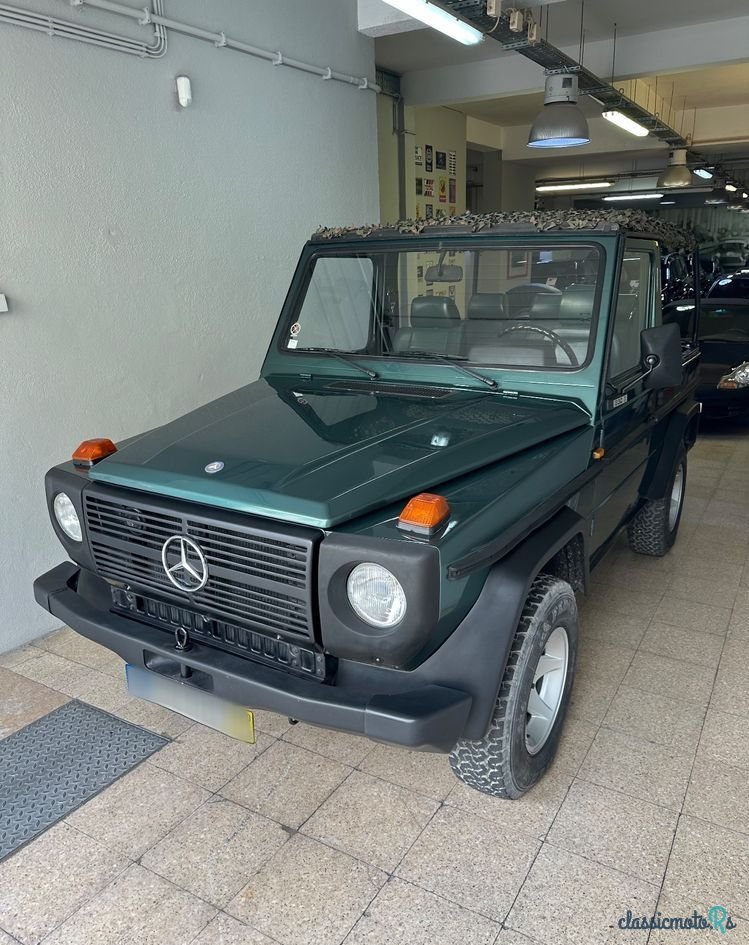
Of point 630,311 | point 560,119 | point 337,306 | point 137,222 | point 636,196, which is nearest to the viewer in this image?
point 630,311

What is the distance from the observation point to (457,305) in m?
2.82

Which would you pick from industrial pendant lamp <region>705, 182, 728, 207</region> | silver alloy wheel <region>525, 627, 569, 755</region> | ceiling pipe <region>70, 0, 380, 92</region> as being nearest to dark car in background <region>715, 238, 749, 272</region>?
industrial pendant lamp <region>705, 182, 728, 207</region>

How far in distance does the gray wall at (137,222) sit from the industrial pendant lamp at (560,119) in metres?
1.67

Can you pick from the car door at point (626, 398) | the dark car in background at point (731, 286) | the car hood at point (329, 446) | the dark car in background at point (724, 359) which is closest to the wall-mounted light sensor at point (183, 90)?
the car hood at point (329, 446)

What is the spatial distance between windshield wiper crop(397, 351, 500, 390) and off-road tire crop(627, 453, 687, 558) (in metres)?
1.51

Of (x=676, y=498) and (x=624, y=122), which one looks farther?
(x=624, y=122)

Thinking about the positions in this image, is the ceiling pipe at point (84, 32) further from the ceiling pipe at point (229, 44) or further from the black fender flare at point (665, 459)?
the black fender flare at point (665, 459)

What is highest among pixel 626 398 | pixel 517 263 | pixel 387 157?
pixel 387 157

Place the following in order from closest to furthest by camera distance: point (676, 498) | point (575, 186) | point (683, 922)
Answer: point (683, 922) → point (676, 498) → point (575, 186)

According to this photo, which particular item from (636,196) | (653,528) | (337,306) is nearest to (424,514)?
(337,306)

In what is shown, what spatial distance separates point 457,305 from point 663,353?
771 millimetres

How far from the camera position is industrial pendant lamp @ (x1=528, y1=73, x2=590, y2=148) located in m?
5.44

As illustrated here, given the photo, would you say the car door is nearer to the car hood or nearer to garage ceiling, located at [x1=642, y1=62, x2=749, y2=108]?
the car hood

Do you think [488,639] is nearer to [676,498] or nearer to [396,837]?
[396,837]
